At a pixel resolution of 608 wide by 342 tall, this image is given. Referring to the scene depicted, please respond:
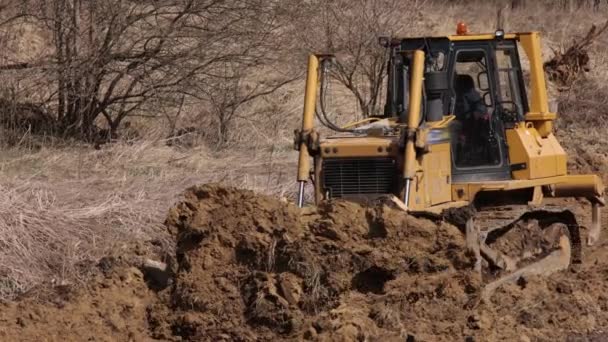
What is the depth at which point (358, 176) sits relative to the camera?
9266mm

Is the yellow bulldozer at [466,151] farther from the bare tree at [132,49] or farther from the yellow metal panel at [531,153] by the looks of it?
the bare tree at [132,49]

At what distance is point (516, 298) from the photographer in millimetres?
8672

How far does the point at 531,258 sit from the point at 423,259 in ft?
6.06

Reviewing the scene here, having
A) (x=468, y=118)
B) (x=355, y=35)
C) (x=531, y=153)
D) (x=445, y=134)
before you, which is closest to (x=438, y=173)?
(x=445, y=134)

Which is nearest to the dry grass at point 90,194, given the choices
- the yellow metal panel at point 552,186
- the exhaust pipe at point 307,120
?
the exhaust pipe at point 307,120

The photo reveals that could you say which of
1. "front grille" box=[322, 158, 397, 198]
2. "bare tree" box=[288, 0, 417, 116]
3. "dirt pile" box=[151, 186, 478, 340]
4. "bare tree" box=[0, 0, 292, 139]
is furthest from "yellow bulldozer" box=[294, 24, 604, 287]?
"bare tree" box=[288, 0, 417, 116]

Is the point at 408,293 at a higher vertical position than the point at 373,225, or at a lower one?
lower

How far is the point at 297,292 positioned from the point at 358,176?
1662 mm

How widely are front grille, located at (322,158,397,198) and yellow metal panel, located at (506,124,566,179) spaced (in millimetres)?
1490

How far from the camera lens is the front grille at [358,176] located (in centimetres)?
916

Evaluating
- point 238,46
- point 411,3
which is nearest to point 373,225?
point 238,46

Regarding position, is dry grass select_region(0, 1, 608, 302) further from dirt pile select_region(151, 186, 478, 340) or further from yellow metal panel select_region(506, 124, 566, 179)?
yellow metal panel select_region(506, 124, 566, 179)

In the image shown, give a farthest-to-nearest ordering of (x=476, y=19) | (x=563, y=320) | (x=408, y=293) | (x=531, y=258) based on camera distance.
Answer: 1. (x=476, y=19)
2. (x=531, y=258)
3. (x=563, y=320)
4. (x=408, y=293)

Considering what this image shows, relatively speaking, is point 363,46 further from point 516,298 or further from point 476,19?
point 476,19
